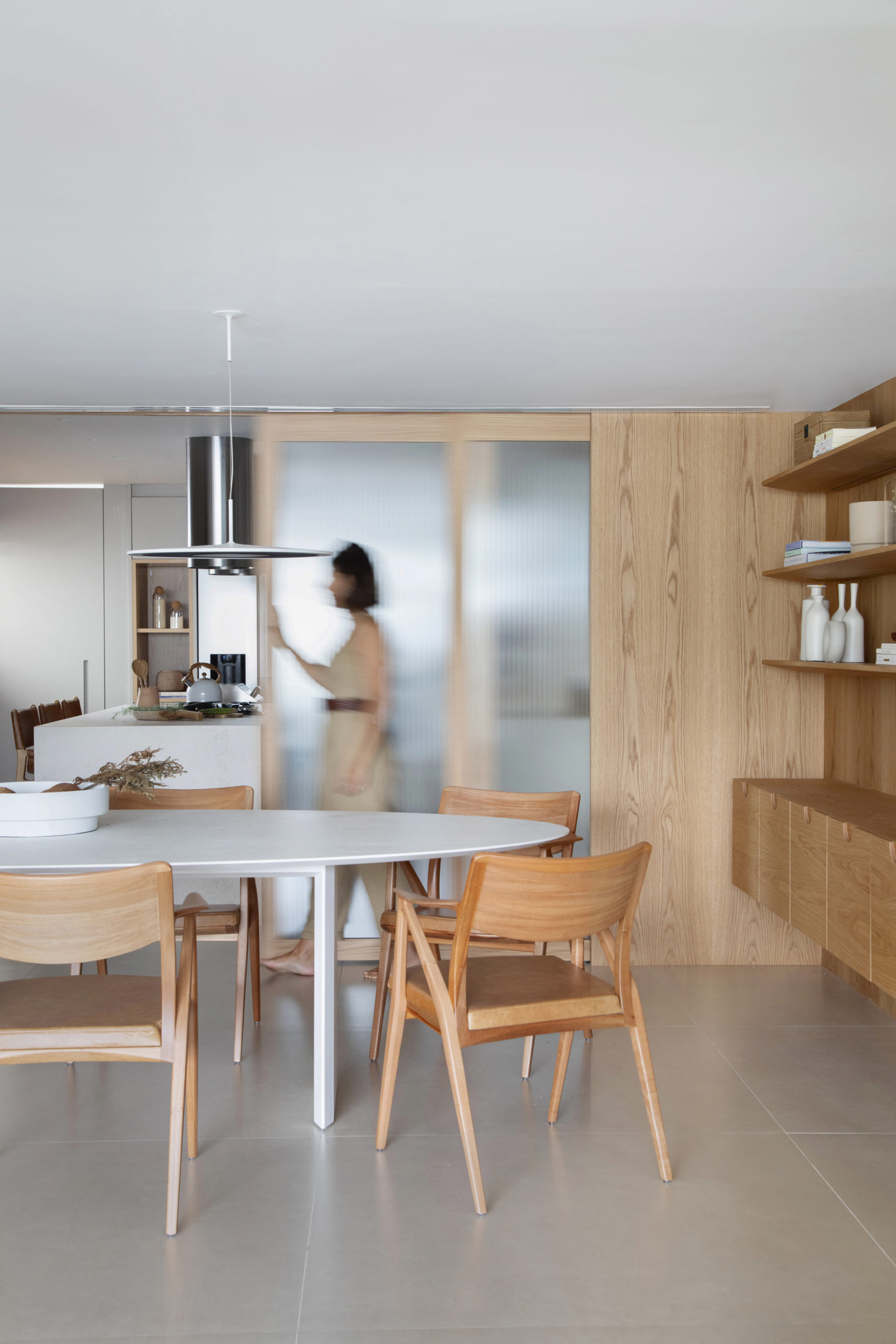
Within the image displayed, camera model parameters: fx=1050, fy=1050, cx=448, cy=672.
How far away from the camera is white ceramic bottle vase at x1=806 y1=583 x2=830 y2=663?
14.2ft

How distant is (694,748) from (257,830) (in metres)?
2.26

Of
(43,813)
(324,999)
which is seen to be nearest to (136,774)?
(43,813)

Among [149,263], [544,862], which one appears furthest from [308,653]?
[544,862]

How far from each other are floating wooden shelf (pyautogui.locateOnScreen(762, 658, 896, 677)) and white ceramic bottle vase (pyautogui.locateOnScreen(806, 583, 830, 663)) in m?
0.06

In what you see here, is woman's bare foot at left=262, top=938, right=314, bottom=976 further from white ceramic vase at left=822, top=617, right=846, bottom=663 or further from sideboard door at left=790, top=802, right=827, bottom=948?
white ceramic vase at left=822, top=617, right=846, bottom=663

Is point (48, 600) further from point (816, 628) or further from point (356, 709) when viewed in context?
point (816, 628)

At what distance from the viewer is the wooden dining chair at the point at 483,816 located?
11.2ft

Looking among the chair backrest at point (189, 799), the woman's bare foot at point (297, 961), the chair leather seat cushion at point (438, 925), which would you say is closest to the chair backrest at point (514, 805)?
the chair leather seat cushion at point (438, 925)

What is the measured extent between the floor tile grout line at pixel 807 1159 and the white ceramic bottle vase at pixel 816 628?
1.61 m

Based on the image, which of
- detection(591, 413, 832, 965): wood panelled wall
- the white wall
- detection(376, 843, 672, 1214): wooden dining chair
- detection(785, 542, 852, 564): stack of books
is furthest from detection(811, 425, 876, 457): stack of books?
the white wall

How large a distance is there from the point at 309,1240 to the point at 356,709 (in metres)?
2.58

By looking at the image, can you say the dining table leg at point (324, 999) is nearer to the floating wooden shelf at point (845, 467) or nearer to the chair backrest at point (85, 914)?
the chair backrest at point (85, 914)

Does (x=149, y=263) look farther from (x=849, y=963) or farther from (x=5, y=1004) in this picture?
(x=849, y=963)

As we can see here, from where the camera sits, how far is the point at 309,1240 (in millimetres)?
2359
